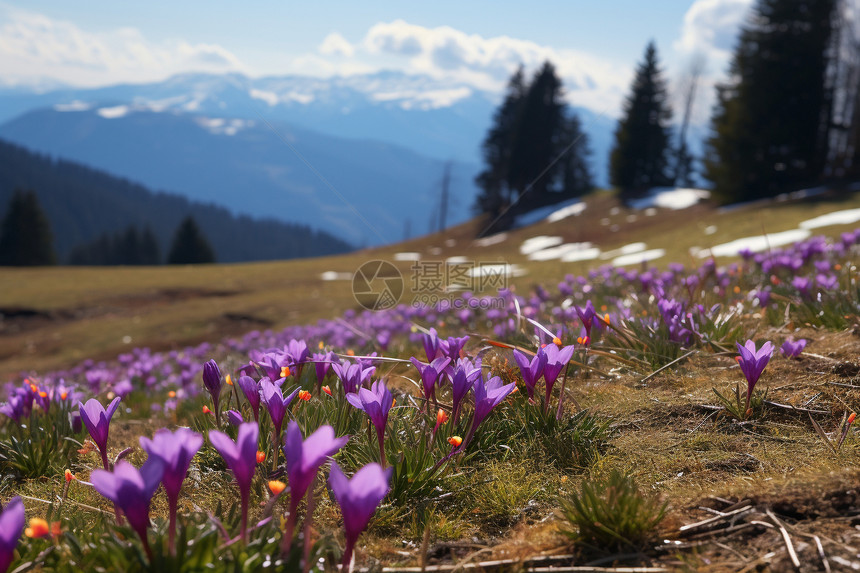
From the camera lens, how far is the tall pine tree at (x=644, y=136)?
5212 cm

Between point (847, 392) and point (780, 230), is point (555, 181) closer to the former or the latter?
point (780, 230)

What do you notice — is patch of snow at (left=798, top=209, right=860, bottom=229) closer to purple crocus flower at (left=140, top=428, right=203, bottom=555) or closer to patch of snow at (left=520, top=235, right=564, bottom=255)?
patch of snow at (left=520, top=235, right=564, bottom=255)

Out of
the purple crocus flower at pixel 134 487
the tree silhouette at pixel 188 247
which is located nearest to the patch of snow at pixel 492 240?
the purple crocus flower at pixel 134 487

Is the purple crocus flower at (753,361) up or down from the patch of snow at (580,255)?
down

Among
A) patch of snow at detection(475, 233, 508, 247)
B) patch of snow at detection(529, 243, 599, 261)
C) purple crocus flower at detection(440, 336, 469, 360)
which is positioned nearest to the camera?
purple crocus flower at detection(440, 336, 469, 360)

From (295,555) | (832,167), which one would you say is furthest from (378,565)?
(832,167)

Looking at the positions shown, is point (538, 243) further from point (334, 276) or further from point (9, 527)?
point (9, 527)

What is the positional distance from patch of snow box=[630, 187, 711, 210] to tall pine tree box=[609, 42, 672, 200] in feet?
7.97

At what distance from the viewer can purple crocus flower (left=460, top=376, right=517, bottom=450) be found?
2168mm

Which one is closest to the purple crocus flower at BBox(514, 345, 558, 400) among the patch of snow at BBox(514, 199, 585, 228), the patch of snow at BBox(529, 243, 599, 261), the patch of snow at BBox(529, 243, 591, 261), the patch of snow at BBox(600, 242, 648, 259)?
the patch of snow at BBox(600, 242, 648, 259)

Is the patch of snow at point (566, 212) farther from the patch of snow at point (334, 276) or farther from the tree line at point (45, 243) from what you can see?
the tree line at point (45, 243)

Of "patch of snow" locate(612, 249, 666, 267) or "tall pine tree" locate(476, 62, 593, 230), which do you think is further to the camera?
"tall pine tree" locate(476, 62, 593, 230)

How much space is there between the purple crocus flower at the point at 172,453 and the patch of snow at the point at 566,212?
4873cm

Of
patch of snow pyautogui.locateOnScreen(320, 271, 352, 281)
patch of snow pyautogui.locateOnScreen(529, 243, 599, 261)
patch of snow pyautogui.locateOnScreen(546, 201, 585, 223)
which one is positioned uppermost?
patch of snow pyautogui.locateOnScreen(546, 201, 585, 223)
